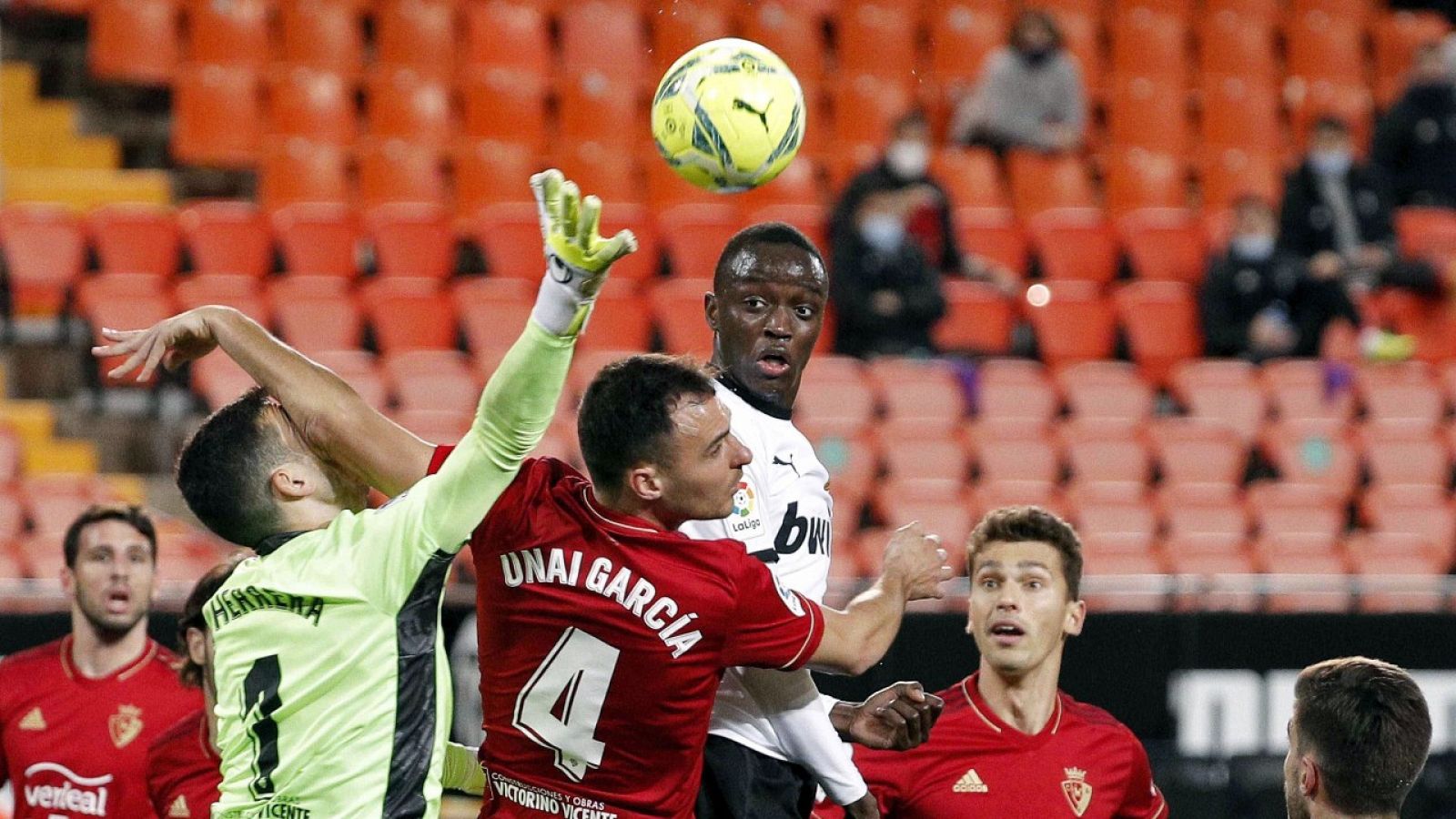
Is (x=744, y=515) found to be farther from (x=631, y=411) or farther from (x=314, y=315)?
(x=314, y=315)

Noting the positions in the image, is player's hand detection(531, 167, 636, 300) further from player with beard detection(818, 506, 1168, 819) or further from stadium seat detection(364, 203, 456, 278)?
stadium seat detection(364, 203, 456, 278)

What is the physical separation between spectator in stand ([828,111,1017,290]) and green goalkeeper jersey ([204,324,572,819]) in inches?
304

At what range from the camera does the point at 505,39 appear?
13.6 metres

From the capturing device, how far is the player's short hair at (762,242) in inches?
193

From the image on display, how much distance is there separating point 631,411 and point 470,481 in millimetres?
392

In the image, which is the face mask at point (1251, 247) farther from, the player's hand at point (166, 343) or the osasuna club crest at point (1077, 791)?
the player's hand at point (166, 343)

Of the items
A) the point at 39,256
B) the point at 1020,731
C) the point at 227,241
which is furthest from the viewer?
the point at 227,241

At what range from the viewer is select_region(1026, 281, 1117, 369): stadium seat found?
12188 mm

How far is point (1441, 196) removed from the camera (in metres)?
13.9

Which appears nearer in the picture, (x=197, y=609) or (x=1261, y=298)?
(x=197, y=609)

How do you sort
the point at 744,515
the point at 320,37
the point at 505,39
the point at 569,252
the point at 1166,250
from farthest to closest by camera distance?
the point at 505,39, the point at 320,37, the point at 1166,250, the point at 744,515, the point at 569,252

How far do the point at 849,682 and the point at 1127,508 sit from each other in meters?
3.12

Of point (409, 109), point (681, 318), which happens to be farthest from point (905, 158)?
point (409, 109)

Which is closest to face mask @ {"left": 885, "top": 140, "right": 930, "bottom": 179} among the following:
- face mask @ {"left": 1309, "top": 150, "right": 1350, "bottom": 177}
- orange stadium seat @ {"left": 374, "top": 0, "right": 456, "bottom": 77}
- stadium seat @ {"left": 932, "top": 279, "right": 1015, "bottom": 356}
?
stadium seat @ {"left": 932, "top": 279, "right": 1015, "bottom": 356}
